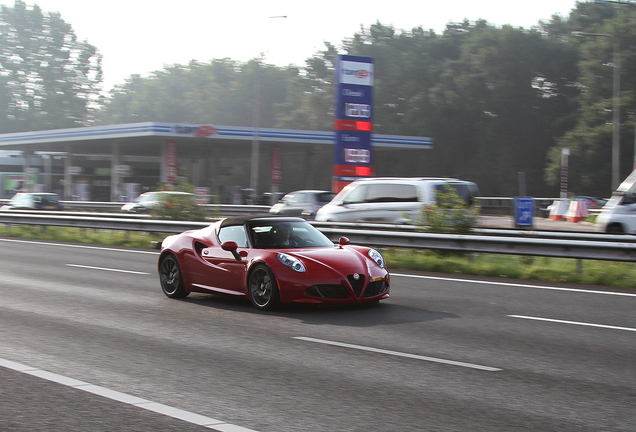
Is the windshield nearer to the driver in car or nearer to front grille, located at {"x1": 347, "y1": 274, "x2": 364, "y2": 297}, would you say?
the driver in car

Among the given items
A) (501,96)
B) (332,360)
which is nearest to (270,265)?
(332,360)

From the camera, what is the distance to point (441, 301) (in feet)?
34.1

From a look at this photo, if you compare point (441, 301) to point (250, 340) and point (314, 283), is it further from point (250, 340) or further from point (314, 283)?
point (250, 340)

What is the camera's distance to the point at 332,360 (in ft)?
21.9

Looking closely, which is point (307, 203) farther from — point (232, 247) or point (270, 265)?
point (270, 265)

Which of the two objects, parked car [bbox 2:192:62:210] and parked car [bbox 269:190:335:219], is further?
parked car [bbox 2:192:62:210]

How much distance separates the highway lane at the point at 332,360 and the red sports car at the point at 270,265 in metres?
0.26

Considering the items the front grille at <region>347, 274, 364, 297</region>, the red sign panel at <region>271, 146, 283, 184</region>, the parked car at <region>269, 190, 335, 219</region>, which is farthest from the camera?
the red sign panel at <region>271, 146, 283, 184</region>

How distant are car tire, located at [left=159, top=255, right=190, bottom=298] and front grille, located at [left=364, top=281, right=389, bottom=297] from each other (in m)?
2.75

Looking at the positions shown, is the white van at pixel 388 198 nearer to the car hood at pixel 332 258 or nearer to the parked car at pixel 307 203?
the parked car at pixel 307 203

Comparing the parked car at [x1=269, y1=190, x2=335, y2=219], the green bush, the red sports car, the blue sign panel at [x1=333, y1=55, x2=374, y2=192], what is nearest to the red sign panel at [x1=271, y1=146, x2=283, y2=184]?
the parked car at [x1=269, y1=190, x2=335, y2=219]

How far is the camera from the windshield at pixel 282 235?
9805mm

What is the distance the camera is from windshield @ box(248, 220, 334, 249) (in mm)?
9805

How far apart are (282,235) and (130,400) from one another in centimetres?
488
